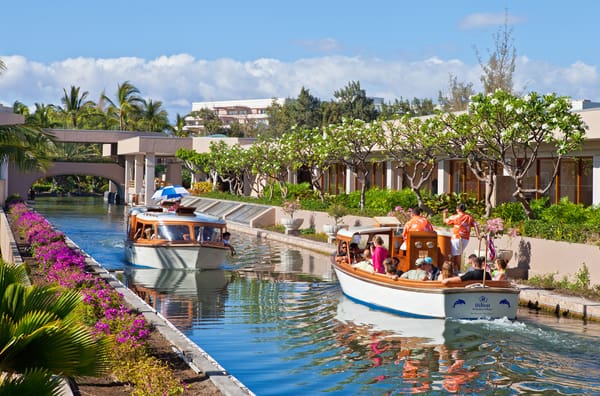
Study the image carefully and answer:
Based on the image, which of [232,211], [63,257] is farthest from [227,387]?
[232,211]

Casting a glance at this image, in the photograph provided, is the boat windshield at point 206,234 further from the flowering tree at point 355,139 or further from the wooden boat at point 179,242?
the flowering tree at point 355,139

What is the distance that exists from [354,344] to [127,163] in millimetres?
62111

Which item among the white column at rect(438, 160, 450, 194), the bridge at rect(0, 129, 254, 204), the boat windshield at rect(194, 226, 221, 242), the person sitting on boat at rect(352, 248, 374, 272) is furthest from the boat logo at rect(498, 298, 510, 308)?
the bridge at rect(0, 129, 254, 204)

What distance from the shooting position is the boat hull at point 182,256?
25.5 metres

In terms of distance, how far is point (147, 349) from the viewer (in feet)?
38.3

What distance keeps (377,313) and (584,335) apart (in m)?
4.62

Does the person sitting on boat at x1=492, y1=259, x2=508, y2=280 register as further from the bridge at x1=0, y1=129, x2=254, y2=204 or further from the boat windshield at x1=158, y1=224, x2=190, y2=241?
the bridge at x1=0, y1=129, x2=254, y2=204

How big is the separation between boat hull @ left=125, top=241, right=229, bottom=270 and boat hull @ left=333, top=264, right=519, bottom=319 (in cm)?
813

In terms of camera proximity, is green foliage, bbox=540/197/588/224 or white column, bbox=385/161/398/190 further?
white column, bbox=385/161/398/190

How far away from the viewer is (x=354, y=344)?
15.3 m

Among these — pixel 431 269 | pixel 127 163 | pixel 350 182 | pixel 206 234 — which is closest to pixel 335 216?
pixel 206 234

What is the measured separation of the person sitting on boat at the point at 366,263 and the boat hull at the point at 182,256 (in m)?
6.69

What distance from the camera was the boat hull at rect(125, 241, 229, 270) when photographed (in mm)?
25453

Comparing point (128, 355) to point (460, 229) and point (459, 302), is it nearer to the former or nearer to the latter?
point (459, 302)
